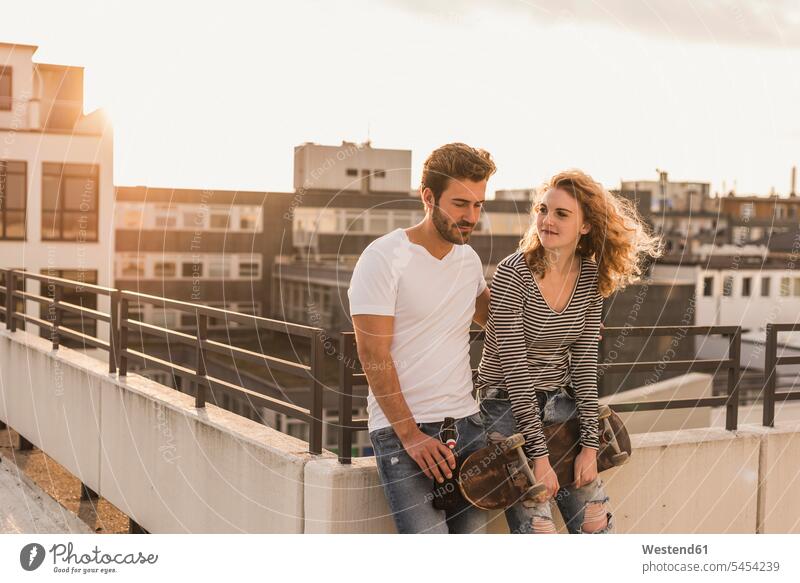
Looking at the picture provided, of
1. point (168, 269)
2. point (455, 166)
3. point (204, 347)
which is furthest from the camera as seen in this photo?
point (168, 269)

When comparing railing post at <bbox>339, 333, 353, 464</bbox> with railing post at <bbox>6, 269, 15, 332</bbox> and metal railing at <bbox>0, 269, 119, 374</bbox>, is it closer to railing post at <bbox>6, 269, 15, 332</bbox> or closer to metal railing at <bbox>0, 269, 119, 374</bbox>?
metal railing at <bbox>0, 269, 119, 374</bbox>

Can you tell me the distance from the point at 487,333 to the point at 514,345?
29 centimetres

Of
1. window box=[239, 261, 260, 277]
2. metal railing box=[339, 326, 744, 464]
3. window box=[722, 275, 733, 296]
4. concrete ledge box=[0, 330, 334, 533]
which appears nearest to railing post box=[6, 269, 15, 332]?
concrete ledge box=[0, 330, 334, 533]

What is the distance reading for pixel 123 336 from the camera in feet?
24.3

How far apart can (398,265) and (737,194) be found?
252ft

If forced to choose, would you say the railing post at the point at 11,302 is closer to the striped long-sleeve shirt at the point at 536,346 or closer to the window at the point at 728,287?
the window at the point at 728,287

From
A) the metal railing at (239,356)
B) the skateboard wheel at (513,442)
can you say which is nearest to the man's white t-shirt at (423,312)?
the skateboard wheel at (513,442)

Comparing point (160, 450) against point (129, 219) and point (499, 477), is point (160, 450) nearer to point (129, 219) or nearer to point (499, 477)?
point (499, 477)

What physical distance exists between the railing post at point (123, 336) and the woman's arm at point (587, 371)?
415 centimetres

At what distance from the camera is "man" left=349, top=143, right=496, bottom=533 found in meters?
3.65

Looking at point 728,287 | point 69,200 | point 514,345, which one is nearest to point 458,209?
point 514,345

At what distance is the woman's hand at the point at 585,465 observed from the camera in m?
4.07

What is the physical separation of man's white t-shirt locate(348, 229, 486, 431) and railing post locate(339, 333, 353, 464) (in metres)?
0.60
